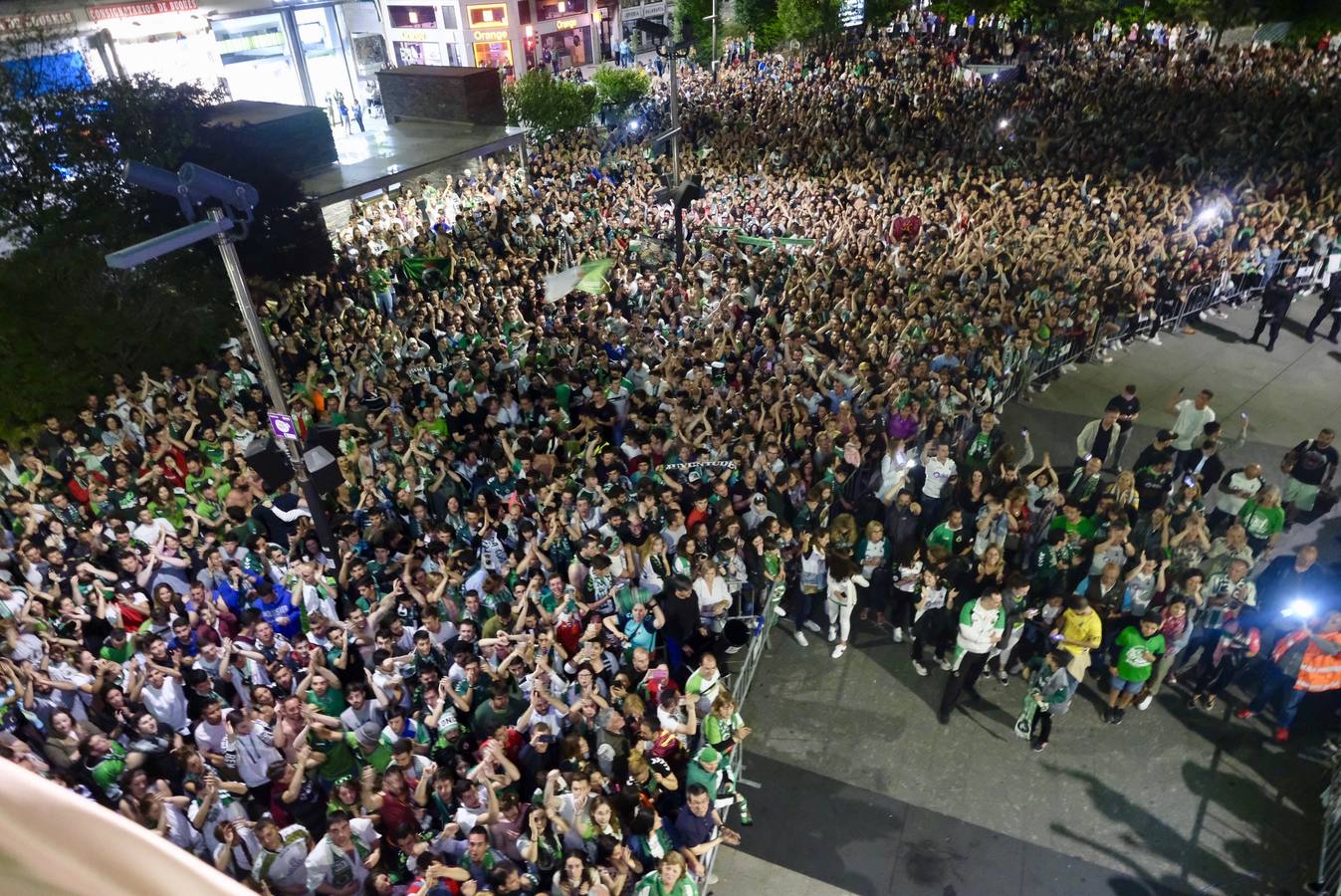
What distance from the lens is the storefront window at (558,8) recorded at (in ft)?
161

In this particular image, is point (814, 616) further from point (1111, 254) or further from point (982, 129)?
point (982, 129)

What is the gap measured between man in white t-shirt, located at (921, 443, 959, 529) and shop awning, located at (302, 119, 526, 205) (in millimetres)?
14437

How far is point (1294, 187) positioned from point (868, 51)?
89.1ft

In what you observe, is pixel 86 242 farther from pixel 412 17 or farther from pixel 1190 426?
pixel 412 17

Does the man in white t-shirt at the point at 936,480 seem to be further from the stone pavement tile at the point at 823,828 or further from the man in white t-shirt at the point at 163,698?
the man in white t-shirt at the point at 163,698

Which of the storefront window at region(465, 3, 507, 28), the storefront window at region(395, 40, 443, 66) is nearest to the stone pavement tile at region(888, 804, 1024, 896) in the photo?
the storefront window at region(465, 3, 507, 28)

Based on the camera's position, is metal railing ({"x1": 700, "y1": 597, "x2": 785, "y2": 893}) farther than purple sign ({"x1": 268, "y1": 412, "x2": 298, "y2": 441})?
No

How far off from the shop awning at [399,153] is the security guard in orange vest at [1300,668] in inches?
709

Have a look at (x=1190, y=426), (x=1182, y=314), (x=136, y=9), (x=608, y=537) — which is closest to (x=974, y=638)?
(x=608, y=537)

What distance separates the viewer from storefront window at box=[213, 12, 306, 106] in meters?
36.4

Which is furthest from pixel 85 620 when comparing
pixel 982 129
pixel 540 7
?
pixel 540 7

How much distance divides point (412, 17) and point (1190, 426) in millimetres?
50508

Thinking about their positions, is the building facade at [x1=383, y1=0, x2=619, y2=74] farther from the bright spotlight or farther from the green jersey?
the bright spotlight

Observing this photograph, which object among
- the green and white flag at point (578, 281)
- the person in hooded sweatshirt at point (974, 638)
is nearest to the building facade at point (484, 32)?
the green and white flag at point (578, 281)
